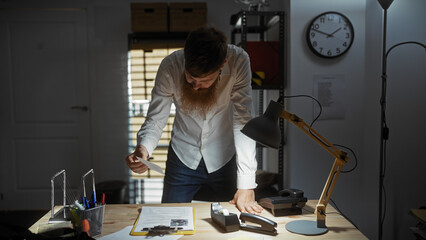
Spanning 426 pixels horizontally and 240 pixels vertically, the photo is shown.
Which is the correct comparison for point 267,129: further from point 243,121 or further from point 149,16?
point 149,16

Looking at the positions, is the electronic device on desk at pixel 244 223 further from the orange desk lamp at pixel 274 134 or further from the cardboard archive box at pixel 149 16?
the cardboard archive box at pixel 149 16

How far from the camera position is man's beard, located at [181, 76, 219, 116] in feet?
5.35

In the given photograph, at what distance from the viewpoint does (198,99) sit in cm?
167

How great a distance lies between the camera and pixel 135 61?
362 centimetres

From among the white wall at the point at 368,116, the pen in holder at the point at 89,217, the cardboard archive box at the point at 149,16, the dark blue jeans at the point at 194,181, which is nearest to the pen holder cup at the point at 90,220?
the pen in holder at the point at 89,217

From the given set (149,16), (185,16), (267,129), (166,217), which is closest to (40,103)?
(149,16)

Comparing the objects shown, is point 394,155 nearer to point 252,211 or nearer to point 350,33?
point 350,33

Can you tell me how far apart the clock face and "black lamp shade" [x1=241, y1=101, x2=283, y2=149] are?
1.38 meters

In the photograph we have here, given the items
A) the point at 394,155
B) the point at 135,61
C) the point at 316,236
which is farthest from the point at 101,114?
the point at 316,236

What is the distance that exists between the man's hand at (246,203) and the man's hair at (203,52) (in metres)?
0.52

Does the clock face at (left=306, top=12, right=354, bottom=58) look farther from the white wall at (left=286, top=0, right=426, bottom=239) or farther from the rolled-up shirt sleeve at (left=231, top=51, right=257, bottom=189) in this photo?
the rolled-up shirt sleeve at (left=231, top=51, right=257, bottom=189)

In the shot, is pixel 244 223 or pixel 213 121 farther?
pixel 213 121

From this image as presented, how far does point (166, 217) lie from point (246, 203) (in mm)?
333

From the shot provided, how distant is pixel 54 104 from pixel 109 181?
42.8 inches
